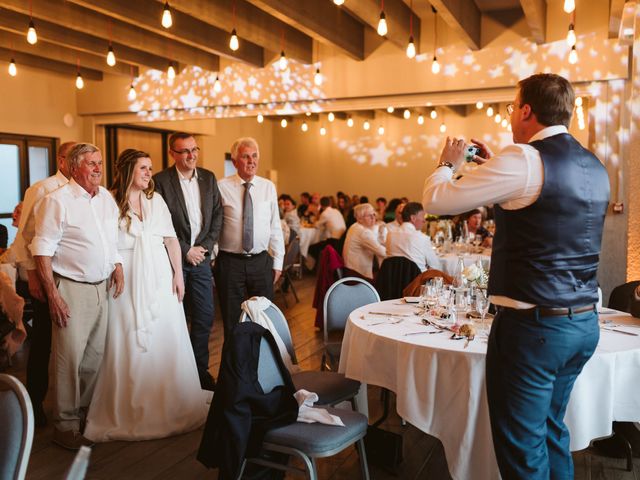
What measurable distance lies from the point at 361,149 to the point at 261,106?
8.08 m

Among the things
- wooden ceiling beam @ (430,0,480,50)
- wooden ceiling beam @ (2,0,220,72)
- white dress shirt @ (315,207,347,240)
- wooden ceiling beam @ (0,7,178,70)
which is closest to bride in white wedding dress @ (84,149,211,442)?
wooden ceiling beam @ (2,0,220,72)

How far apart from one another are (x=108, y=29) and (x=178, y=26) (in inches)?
32.1

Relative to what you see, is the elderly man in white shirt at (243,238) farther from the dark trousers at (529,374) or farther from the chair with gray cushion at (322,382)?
the dark trousers at (529,374)

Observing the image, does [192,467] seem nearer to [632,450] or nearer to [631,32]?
[632,450]

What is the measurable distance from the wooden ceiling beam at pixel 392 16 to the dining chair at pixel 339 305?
3230 millimetres

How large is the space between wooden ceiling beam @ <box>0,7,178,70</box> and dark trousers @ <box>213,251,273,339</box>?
170 inches

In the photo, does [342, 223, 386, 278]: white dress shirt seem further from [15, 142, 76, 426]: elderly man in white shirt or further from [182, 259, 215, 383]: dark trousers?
[15, 142, 76, 426]: elderly man in white shirt

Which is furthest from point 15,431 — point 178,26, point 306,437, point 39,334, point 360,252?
point 178,26

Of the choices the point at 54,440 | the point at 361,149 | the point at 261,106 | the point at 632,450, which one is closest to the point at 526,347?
the point at 632,450

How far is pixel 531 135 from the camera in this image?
7.20 ft

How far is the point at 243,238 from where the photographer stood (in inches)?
181

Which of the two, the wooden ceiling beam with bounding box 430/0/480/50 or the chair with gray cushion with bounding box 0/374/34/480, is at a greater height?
the wooden ceiling beam with bounding box 430/0/480/50

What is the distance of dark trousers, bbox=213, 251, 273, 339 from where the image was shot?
4.57 m

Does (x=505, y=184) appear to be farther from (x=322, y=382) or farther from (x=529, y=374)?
(x=322, y=382)
